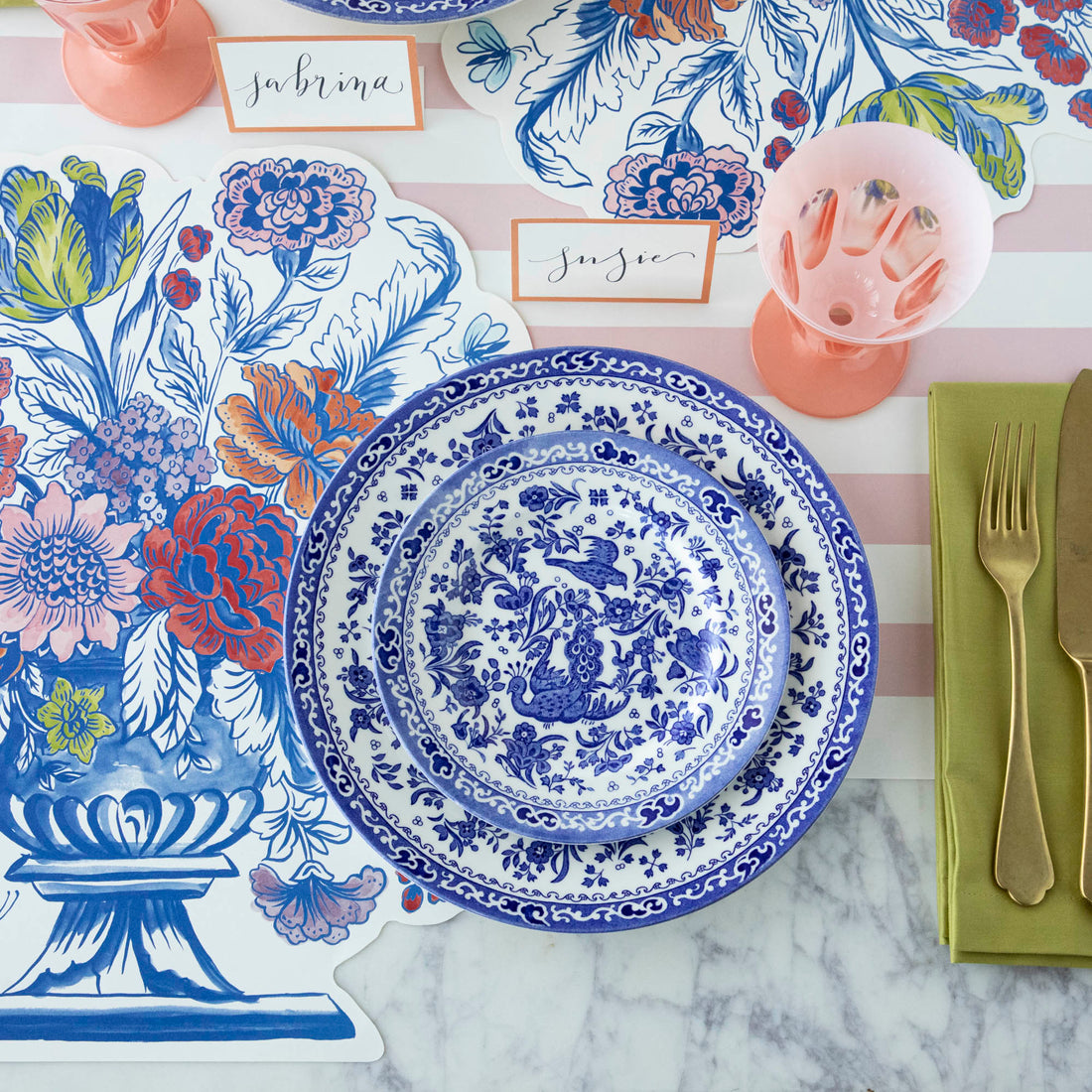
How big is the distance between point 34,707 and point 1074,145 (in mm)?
955

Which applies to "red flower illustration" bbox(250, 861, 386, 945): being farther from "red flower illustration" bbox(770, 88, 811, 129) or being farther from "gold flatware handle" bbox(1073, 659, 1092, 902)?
"red flower illustration" bbox(770, 88, 811, 129)

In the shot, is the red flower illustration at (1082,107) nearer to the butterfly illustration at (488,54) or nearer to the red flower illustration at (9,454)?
the butterfly illustration at (488,54)

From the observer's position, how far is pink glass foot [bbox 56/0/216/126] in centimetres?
75

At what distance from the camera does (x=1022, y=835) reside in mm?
624

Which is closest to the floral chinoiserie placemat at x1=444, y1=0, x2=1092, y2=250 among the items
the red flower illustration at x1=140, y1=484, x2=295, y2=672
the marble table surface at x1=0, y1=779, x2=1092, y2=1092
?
the red flower illustration at x1=140, y1=484, x2=295, y2=672

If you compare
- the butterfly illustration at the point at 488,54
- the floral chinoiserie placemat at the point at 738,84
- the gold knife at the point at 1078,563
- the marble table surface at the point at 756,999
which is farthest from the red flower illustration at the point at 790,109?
the marble table surface at the point at 756,999

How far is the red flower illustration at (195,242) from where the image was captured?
2.43 ft

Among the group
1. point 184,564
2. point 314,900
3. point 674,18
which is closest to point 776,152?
point 674,18

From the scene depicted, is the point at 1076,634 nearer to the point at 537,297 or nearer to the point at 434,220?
the point at 537,297

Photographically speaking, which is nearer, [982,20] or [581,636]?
[581,636]

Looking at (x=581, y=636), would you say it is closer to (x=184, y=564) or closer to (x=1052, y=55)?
(x=184, y=564)

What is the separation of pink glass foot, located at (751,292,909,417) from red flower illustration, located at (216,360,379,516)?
12.6 inches

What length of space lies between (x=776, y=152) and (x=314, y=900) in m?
0.70

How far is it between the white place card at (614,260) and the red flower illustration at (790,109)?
0.17m
